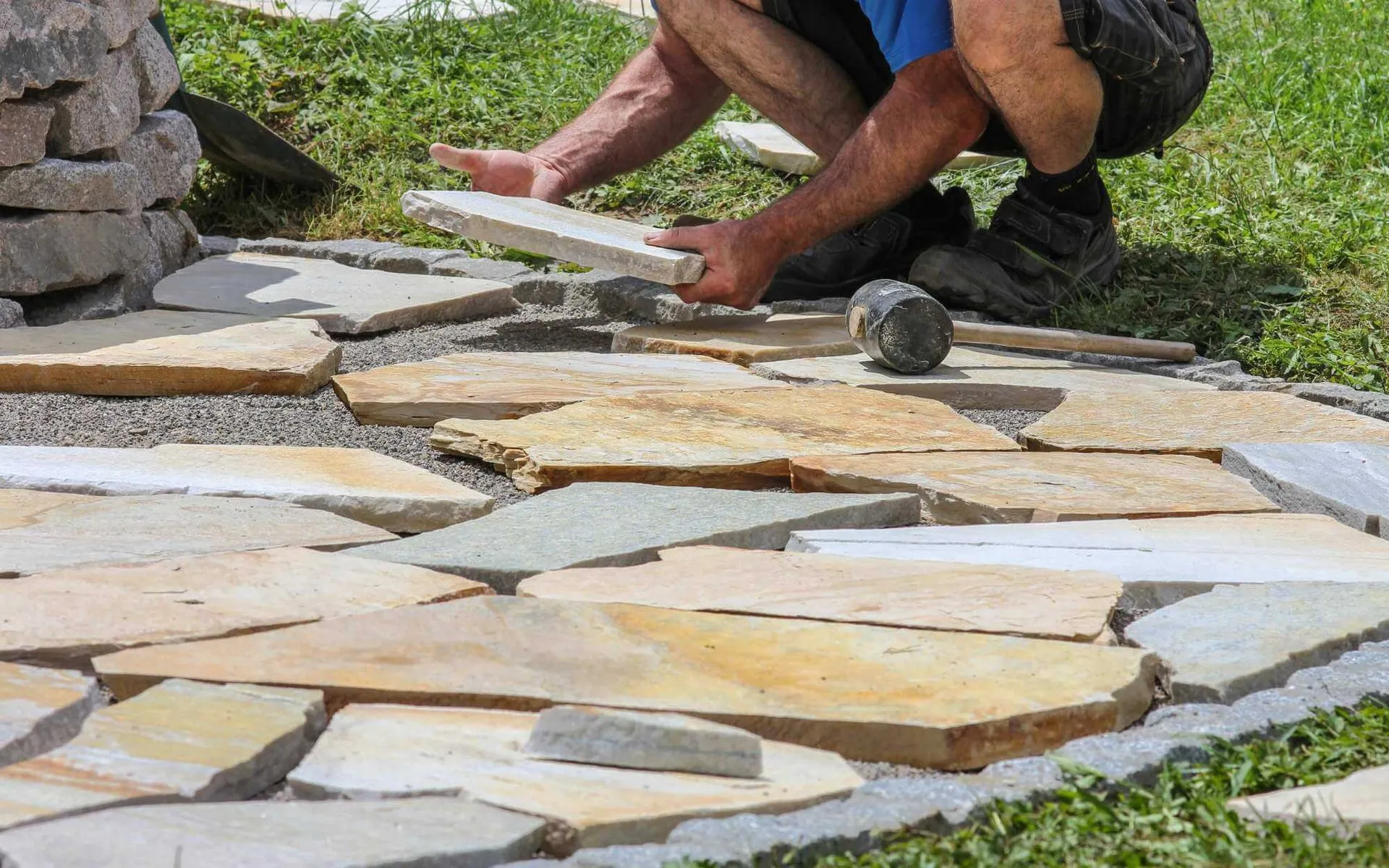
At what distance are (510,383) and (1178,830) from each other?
1.93 meters

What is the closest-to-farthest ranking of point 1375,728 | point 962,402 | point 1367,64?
point 1375,728
point 962,402
point 1367,64

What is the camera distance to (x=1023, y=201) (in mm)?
4000

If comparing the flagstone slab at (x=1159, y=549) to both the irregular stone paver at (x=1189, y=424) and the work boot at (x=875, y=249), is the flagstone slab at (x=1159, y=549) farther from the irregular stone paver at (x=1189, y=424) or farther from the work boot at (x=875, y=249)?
the work boot at (x=875, y=249)

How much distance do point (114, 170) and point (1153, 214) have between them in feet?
10.2

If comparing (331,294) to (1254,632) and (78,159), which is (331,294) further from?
(1254,632)

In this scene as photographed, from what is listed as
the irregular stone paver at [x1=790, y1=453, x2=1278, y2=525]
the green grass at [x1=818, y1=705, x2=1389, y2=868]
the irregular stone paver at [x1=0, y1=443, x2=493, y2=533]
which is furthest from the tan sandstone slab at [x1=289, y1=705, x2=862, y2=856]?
the irregular stone paver at [x1=790, y1=453, x2=1278, y2=525]

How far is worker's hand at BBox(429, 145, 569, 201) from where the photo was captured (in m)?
4.08

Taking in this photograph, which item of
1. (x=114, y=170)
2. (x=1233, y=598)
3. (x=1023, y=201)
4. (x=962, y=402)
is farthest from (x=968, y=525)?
(x=114, y=170)

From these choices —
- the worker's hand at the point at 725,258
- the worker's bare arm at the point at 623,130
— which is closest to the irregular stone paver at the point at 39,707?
the worker's hand at the point at 725,258

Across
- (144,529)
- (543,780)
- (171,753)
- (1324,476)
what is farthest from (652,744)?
(1324,476)

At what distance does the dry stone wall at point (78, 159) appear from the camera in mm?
3518

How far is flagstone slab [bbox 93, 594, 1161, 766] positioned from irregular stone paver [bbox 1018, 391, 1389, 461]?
1127 millimetres

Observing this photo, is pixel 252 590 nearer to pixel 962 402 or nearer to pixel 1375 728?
pixel 1375 728

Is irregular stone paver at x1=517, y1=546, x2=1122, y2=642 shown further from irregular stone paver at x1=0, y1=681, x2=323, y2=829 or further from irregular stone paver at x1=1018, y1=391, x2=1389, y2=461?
irregular stone paver at x1=1018, y1=391, x2=1389, y2=461
